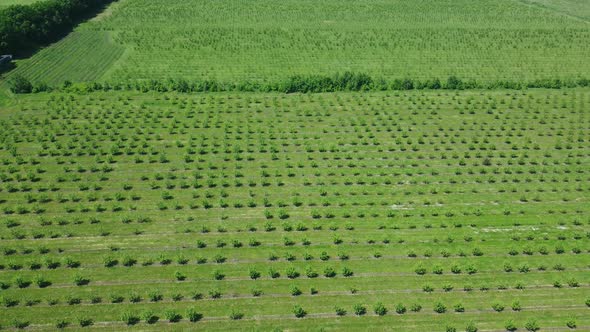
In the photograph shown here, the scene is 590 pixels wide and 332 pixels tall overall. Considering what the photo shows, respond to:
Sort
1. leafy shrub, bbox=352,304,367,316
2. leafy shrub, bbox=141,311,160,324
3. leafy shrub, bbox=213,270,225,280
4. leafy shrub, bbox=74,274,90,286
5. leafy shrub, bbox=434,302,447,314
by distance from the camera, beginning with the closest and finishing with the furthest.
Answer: leafy shrub, bbox=141,311,160,324
leafy shrub, bbox=352,304,367,316
leafy shrub, bbox=434,302,447,314
leafy shrub, bbox=74,274,90,286
leafy shrub, bbox=213,270,225,280

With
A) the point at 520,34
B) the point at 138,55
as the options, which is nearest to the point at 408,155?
the point at 138,55

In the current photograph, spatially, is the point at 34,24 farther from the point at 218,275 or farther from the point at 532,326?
the point at 532,326

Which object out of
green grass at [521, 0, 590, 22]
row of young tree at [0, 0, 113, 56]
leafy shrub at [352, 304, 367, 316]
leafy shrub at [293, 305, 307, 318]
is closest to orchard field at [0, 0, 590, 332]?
row of young tree at [0, 0, 113, 56]

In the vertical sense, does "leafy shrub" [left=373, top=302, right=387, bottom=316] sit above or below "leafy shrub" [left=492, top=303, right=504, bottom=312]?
above

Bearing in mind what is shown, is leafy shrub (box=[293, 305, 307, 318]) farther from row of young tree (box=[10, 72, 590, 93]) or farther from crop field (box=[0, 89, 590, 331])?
row of young tree (box=[10, 72, 590, 93])

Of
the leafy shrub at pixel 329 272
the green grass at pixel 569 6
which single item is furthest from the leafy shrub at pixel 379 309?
the green grass at pixel 569 6

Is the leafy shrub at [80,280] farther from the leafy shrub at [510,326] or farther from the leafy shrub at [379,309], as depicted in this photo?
the leafy shrub at [510,326]

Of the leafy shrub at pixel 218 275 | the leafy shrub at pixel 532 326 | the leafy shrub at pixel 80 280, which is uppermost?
the leafy shrub at pixel 80 280
